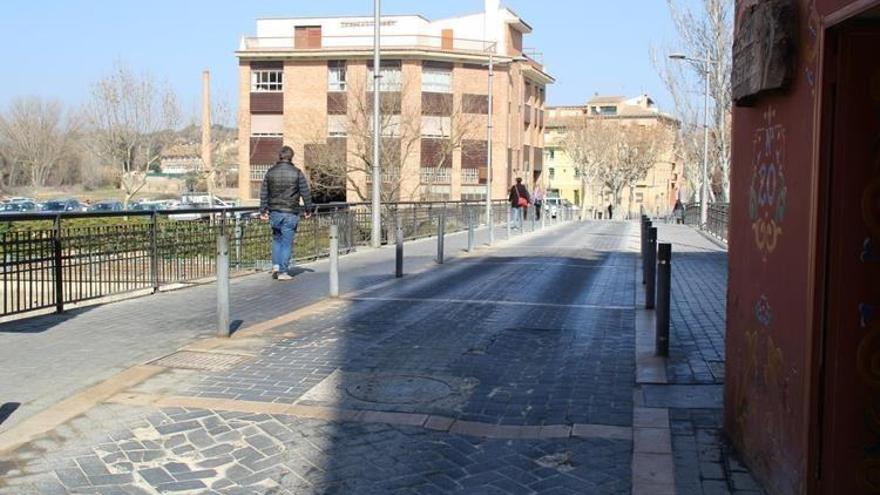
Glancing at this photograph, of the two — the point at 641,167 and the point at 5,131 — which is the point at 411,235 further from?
the point at 641,167

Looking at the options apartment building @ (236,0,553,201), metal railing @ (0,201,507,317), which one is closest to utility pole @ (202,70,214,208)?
apartment building @ (236,0,553,201)

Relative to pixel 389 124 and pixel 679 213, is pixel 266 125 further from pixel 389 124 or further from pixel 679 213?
pixel 679 213

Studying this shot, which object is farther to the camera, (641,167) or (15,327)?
(641,167)

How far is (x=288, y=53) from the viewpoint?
213ft

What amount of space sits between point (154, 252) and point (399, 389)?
22.0 feet

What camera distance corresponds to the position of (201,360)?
295 inches

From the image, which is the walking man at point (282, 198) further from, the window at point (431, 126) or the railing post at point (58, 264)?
the window at point (431, 126)

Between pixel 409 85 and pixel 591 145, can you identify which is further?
pixel 591 145

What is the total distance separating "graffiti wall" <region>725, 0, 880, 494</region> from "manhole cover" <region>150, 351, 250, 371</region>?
4127 mm

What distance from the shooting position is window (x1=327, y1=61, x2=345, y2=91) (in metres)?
64.1

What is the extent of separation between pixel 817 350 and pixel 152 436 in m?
3.87

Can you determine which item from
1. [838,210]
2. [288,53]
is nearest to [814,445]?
[838,210]

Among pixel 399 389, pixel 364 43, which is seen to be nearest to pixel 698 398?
pixel 399 389

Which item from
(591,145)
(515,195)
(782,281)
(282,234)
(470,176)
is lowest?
(282,234)
